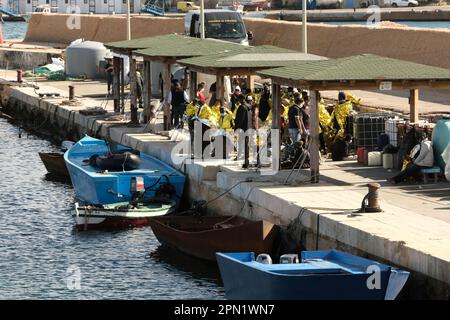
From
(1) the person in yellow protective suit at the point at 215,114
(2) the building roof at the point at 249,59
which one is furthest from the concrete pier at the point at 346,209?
(2) the building roof at the point at 249,59

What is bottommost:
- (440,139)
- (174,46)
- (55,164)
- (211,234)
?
A: (211,234)

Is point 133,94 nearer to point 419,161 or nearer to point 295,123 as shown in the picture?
point 295,123

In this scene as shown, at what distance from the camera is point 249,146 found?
36.0 metres

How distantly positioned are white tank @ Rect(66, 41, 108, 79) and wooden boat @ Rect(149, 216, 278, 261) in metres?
34.7

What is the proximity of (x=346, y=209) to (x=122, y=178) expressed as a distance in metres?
9.30

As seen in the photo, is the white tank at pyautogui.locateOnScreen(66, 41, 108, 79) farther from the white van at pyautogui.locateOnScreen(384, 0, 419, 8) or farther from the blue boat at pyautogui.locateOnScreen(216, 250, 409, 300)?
the white van at pyautogui.locateOnScreen(384, 0, 419, 8)

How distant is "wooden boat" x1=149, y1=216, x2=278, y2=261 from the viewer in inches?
1155

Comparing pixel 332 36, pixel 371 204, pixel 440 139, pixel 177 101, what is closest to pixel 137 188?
pixel 440 139

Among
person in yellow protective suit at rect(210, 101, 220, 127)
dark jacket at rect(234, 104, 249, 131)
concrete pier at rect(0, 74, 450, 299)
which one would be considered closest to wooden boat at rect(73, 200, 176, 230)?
concrete pier at rect(0, 74, 450, 299)

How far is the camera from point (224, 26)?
2318 inches

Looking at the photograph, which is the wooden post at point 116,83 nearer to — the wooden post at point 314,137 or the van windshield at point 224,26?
the van windshield at point 224,26
